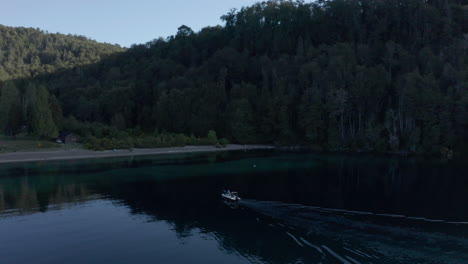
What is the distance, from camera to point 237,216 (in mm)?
27969

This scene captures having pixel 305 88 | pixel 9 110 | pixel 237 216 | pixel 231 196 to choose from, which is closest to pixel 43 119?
pixel 9 110

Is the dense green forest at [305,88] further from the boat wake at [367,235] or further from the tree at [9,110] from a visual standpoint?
the boat wake at [367,235]

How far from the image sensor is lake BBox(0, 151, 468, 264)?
66.6 feet

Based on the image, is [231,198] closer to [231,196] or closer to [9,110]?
[231,196]

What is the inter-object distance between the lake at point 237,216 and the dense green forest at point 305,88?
28.0 m

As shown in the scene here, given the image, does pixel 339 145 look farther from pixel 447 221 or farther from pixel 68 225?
pixel 68 225

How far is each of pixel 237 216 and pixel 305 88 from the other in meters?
67.2

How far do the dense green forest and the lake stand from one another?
2802 centimetres

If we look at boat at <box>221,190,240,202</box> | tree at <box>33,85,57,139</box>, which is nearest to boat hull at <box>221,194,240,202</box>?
boat at <box>221,190,240,202</box>

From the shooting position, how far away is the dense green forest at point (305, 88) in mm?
74125

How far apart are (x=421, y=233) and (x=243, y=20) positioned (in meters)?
120

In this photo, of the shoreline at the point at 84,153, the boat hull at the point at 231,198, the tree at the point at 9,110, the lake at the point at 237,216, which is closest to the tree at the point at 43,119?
the tree at the point at 9,110

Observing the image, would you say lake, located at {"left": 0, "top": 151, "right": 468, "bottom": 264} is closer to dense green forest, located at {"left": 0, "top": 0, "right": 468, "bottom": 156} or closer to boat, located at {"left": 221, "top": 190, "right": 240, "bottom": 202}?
boat, located at {"left": 221, "top": 190, "right": 240, "bottom": 202}

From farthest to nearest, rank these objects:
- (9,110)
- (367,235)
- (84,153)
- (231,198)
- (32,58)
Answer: (32,58) → (9,110) → (84,153) → (231,198) → (367,235)
